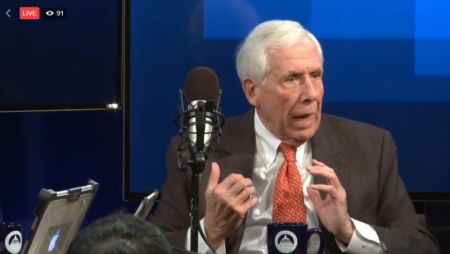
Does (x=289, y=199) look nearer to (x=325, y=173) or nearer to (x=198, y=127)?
(x=325, y=173)

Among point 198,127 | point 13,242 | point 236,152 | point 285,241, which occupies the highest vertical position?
point 198,127

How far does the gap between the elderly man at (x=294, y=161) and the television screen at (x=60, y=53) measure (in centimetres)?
118

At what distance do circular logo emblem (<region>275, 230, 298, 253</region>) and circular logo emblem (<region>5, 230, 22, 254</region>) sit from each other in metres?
1.08

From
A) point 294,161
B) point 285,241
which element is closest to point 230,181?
point 285,241

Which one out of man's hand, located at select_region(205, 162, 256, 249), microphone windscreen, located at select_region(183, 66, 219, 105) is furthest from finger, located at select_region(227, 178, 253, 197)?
microphone windscreen, located at select_region(183, 66, 219, 105)

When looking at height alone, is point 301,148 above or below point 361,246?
above

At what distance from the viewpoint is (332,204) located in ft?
10.5

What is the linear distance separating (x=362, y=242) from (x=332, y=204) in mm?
189

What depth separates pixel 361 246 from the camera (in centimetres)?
327

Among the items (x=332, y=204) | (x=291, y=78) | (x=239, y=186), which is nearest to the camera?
(x=239, y=186)

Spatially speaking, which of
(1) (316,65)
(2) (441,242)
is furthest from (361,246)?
(2) (441,242)

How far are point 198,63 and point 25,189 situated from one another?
1.20 metres

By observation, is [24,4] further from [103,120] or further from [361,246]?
[361,246]

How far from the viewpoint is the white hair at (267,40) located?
11.5 feet
